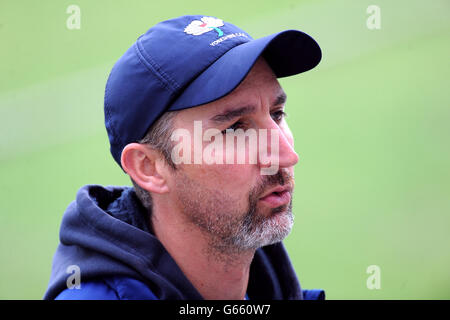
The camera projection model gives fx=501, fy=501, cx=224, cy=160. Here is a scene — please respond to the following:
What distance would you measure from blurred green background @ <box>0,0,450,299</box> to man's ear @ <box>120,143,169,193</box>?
2594mm

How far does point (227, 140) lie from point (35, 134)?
2.99 metres

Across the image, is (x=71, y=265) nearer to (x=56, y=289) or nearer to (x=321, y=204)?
(x=56, y=289)

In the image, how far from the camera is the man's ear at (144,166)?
Result: 5.18 ft

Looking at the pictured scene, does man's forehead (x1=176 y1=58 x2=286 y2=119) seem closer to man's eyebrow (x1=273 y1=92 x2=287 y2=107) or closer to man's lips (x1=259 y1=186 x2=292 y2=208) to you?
man's eyebrow (x1=273 y1=92 x2=287 y2=107)

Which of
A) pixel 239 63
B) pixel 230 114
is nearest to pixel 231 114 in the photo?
pixel 230 114

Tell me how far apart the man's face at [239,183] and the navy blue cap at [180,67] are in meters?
0.07

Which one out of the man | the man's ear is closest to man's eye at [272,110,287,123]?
the man

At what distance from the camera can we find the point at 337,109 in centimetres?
441

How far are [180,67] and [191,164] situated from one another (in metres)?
0.29

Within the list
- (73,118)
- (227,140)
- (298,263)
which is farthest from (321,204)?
(227,140)

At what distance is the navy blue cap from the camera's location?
1460 millimetres

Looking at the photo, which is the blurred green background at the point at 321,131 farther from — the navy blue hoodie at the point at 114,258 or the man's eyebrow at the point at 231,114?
the man's eyebrow at the point at 231,114

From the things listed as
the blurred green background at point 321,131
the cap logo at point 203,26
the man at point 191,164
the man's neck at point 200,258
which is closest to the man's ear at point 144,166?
the man at point 191,164

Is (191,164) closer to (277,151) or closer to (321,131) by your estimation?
(277,151)
